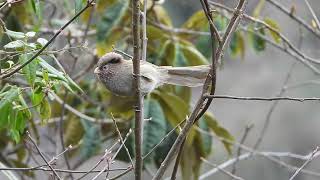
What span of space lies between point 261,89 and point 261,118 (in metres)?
0.36

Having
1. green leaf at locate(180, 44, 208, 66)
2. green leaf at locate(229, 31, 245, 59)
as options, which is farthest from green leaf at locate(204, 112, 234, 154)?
green leaf at locate(229, 31, 245, 59)

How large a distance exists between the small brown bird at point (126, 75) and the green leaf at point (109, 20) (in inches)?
45.5

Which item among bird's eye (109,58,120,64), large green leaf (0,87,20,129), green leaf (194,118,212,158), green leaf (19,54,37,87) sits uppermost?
green leaf (19,54,37,87)

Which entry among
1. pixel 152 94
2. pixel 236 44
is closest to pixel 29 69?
pixel 152 94

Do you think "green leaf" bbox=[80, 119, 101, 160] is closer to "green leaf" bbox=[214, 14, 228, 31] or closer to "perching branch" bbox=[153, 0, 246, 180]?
"green leaf" bbox=[214, 14, 228, 31]

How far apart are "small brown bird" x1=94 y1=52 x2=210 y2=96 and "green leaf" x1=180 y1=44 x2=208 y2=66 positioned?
3.22 feet

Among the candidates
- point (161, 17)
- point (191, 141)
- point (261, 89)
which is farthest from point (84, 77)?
point (261, 89)

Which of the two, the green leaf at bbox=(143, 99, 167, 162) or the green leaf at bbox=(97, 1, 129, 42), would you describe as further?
the green leaf at bbox=(97, 1, 129, 42)

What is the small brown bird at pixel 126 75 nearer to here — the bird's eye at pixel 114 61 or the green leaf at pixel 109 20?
the bird's eye at pixel 114 61

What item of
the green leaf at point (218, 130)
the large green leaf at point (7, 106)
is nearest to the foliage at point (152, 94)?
the green leaf at point (218, 130)

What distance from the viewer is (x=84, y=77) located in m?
4.56

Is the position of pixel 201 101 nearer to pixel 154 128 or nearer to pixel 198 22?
pixel 154 128

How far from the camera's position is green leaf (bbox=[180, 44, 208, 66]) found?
160 inches

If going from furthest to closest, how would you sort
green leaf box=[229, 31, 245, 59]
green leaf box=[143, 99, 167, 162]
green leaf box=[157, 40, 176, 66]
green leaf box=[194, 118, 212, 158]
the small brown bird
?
green leaf box=[229, 31, 245, 59], green leaf box=[157, 40, 176, 66], green leaf box=[194, 118, 212, 158], green leaf box=[143, 99, 167, 162], the small brown bird
